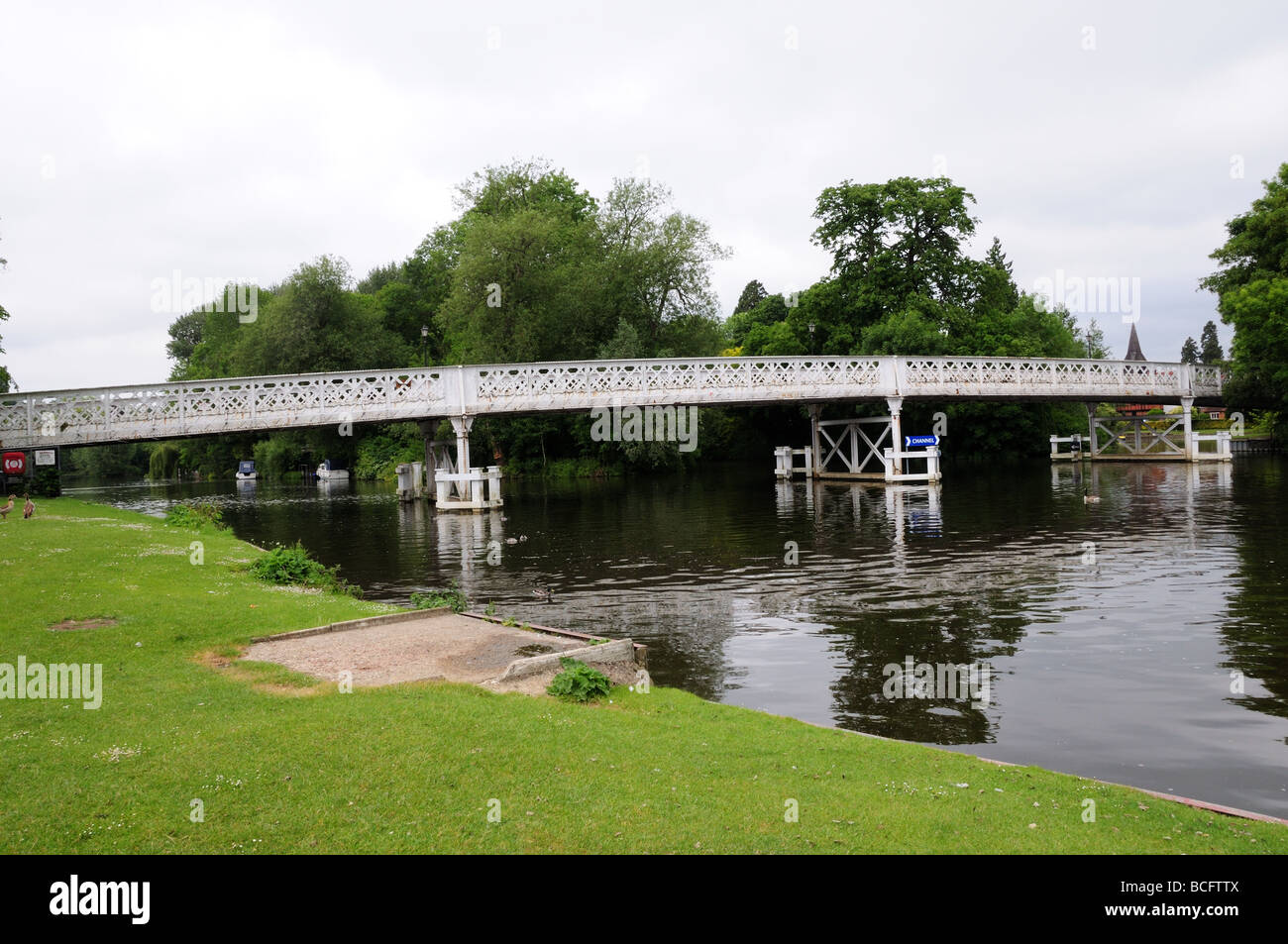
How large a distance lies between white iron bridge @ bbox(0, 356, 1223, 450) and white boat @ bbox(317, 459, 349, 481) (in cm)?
4585

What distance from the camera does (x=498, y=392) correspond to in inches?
1704

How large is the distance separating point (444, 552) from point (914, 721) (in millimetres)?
19006

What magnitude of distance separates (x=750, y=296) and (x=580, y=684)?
130 metres

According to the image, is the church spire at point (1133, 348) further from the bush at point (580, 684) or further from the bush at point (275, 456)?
the bush at point (580, 684)

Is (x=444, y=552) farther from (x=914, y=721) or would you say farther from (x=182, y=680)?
(x=914, y=721)

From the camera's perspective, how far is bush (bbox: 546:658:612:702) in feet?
34.5

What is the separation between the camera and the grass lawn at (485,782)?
248 inches

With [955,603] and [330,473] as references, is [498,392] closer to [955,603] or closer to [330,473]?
[955,603]

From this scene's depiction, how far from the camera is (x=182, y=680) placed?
34.1 feet
